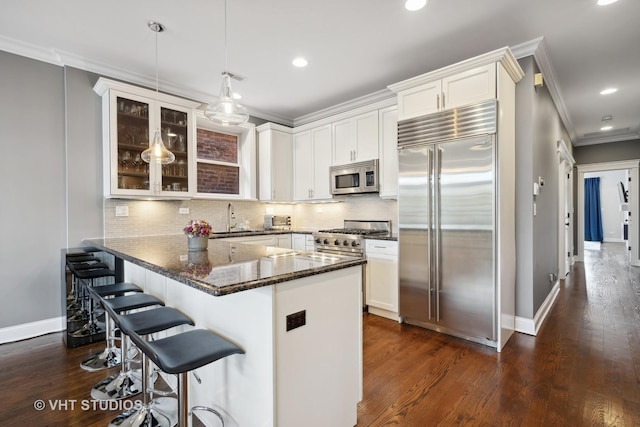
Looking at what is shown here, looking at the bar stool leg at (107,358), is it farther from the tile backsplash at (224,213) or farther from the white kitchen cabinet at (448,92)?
the white kitchen cabinet at (448,92)

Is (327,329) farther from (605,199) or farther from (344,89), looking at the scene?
(605,199)

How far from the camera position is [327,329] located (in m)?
1.52

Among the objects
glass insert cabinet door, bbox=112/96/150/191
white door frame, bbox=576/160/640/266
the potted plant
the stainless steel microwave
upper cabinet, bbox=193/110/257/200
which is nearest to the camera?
the potted plant

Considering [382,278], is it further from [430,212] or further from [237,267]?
[237,267]

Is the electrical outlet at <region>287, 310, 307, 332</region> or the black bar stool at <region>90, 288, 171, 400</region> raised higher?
the electrical outlet at <region>287, 310, 307, 332</region>

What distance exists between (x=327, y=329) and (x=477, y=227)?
6.01 feet

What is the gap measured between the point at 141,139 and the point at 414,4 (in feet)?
9.94

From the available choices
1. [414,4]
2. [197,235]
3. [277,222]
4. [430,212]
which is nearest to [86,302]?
[197,235]

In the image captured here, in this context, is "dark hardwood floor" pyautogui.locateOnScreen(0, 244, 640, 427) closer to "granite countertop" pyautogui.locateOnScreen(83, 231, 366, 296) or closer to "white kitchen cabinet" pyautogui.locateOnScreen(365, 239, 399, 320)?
"white kitchen cabinet" pyautogui.locateOnScreen(365, 239, 399, 320)

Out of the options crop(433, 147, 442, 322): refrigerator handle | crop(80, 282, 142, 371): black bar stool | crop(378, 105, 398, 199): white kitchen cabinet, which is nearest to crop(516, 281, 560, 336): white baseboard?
crop(433, 147, 442, 322): refrigerator handle

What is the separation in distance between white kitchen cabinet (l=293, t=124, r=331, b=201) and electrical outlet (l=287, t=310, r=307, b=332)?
3.10 m

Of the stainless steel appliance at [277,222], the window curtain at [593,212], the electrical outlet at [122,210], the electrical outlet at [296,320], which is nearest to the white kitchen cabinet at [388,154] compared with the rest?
the stainless steel appliance at [277,222]

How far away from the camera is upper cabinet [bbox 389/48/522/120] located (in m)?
2.59

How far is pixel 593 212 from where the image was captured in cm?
1074
